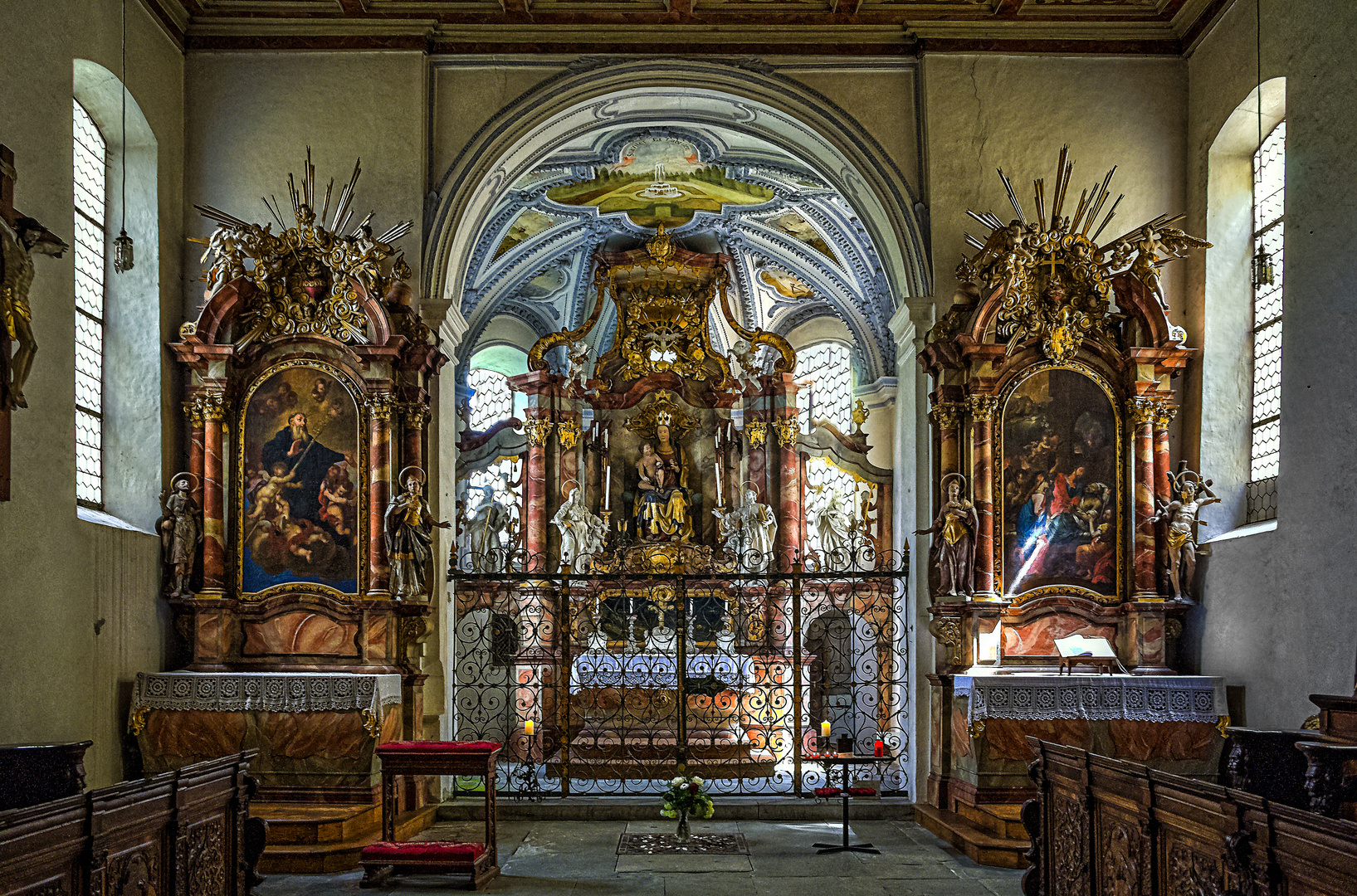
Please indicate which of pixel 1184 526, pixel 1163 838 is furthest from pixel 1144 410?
pixel 1163 838

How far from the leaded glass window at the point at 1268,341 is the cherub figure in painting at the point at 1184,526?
483 millimetres

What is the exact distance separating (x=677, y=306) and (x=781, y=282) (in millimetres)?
2550

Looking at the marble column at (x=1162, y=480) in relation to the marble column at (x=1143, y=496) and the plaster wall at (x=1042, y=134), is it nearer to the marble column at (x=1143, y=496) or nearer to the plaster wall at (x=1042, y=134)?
the marble column at (x=1143, y=496)

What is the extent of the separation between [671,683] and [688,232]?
325 inches

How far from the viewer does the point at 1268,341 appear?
11875 mm

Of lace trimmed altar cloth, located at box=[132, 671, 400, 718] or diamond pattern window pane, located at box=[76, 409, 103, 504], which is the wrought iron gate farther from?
diamond pattern window pane, located at box=[76, 409, 103, 504]

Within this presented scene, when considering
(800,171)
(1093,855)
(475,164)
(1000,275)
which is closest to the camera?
(1093,855)

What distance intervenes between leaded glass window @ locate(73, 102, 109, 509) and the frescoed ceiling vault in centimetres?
540

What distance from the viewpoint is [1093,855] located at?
7.28 meters

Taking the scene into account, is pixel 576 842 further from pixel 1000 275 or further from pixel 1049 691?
pixel 1000 275

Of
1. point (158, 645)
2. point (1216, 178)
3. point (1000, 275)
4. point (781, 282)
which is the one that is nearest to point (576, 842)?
point (158, 645)

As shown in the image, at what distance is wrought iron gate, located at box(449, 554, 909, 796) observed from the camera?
12742mm

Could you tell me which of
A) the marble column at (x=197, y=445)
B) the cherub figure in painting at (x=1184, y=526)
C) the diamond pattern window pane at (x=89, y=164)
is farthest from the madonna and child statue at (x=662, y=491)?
the diamond pattern window pane at (x=89, y=164)

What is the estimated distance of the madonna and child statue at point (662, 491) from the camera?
1981 cm
